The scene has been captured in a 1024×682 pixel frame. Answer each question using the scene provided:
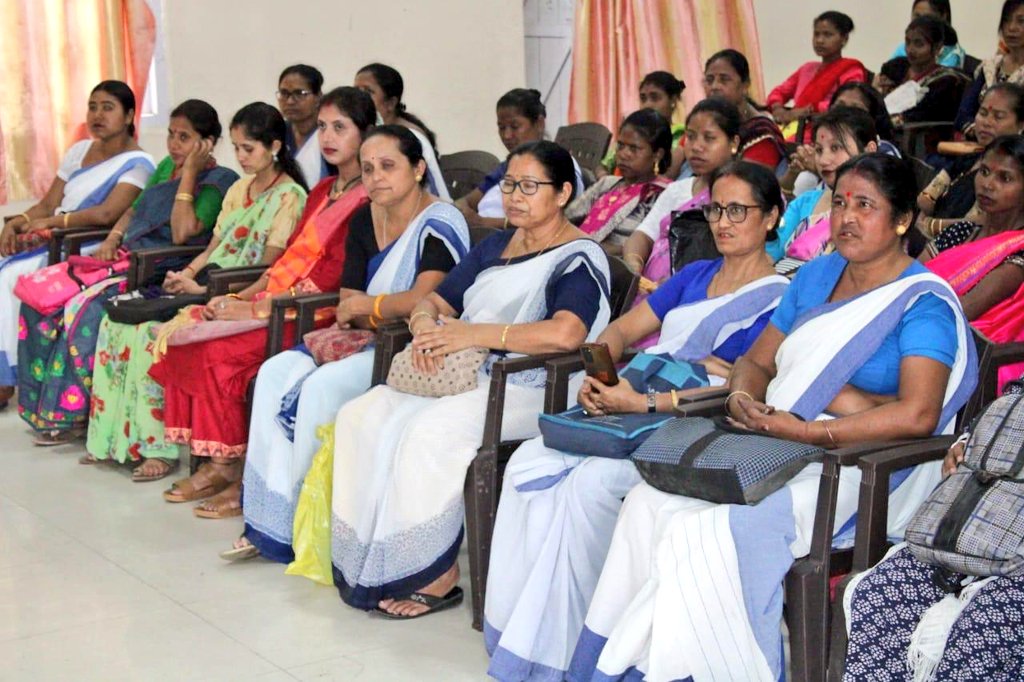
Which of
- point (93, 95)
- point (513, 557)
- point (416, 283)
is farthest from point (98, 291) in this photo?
→ point (513, 557)

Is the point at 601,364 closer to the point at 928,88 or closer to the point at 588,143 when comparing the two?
the point at 588,143

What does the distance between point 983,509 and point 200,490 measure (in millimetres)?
2763

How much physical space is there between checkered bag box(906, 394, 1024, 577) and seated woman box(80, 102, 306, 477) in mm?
2717

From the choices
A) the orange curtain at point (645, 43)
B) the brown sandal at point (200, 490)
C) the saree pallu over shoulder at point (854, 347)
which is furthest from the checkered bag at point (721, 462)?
the orange curtain at point (645, 43)

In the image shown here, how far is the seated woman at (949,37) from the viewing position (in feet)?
19.3

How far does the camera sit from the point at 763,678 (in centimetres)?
259

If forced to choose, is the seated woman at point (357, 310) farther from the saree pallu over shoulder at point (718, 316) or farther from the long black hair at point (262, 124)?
the saree pallu over shoulder at point (718, 316)

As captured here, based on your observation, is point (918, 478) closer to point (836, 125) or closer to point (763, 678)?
point (763, 678)

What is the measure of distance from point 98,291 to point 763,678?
325 cm

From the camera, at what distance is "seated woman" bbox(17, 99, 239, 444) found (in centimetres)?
504

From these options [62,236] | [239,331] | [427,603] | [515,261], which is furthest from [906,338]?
[62,236]

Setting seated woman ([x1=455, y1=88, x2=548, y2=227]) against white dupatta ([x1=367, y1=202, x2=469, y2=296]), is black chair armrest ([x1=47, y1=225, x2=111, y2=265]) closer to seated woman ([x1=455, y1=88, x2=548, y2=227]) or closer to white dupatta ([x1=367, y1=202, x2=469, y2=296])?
seated woman ([x1=455, y1=88, x2=548, y2=227])

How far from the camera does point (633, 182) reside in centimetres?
451

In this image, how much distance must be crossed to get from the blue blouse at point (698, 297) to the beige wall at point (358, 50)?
3.97 metres
